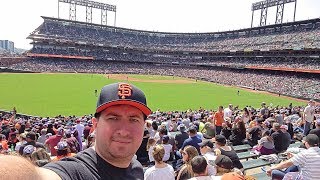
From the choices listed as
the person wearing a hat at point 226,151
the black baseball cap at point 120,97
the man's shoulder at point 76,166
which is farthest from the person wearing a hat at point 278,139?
the man's shoulder at point 76,166

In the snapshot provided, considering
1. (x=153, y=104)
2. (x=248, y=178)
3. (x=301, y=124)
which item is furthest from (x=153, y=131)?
(x=153, y=104)

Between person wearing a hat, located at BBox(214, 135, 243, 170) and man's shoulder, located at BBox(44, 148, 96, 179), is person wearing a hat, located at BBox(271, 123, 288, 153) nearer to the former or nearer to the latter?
person wearing a hat, located at BBox(214, 135, 243, 170)

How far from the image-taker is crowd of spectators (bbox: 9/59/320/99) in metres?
57.5

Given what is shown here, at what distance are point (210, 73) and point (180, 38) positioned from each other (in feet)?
156

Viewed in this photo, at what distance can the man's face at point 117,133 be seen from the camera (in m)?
2.34

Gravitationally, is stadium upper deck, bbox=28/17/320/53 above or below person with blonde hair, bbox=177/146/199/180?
above

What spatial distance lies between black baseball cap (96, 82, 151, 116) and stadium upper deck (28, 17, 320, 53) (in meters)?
73.7

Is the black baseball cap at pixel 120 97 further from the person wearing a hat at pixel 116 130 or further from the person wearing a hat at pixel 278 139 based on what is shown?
the person wearing a hat at pixel 278 139

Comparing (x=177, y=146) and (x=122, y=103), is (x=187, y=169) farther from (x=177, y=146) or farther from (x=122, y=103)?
(x=177, y=146)

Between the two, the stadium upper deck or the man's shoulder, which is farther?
the stadium upper deck

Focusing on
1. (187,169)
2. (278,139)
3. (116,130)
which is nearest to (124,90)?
(116,130)

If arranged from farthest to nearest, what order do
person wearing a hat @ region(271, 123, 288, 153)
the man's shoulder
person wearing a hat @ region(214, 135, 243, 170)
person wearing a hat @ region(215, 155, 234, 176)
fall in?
1. person wearing a hat @ region(271, 123, 288, 153)
2. person wearing a hat @ region(214, 135, 243, 170)
3. person wearing a hat @ region(215, 155, 234, 176)
4. the man's shoulder

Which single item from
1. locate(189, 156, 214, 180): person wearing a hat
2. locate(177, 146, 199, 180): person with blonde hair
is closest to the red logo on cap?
locate(189, 156, 214, 180): person wearing a hat

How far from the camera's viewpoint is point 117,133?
2.35 m
